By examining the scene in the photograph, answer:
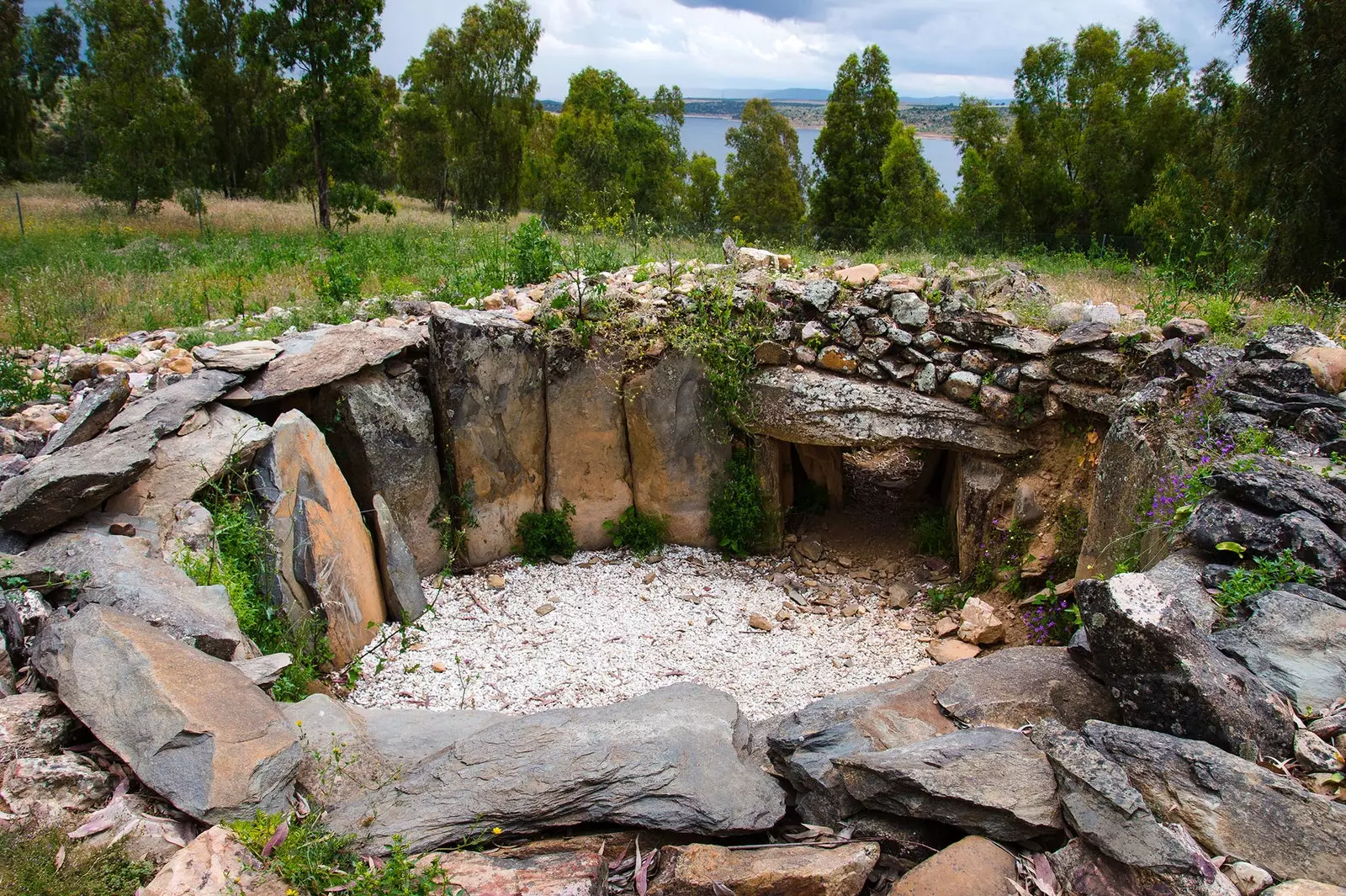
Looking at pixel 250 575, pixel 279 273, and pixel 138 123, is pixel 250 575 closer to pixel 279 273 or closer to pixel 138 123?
pixel 279 273

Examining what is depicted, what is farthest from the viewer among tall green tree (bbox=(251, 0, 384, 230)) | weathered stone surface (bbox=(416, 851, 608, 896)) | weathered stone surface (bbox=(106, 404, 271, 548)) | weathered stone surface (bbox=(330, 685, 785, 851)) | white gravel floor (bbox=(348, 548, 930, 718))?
tall green tree (bbox=(251, 0, 384, 230))

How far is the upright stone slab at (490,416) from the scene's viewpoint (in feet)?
23.7

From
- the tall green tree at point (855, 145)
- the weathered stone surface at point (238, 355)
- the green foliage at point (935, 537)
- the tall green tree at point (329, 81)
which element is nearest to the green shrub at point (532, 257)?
the weathered stone surface at point (238, 355)

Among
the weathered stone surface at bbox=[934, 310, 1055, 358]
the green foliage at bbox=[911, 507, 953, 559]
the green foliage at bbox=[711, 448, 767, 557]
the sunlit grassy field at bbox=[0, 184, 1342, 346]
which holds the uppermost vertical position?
the sunlit grassy field at bbox=[0, 184, 1342, 346]

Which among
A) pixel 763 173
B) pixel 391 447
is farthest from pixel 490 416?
pixel 763 173

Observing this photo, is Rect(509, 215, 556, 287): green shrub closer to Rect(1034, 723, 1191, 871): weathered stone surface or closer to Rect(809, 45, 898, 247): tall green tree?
Rect(1034, 723, 1191, 871): weathered stone surface

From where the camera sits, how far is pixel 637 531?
7961mm

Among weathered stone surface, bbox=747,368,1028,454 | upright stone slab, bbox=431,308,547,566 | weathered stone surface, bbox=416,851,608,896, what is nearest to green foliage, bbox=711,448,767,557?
weathered stone surface, bbox=747,368,1028,454

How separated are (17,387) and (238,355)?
67.9 inches

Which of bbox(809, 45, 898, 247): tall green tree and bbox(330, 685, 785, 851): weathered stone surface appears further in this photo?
bbox(809, 45, 898, 247): tall green tree

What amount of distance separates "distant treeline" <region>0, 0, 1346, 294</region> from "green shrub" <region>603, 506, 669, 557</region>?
286 centimetres

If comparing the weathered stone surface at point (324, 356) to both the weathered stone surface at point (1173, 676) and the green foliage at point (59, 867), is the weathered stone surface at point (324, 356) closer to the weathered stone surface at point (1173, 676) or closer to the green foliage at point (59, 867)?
the green foliage at point (59, 867)

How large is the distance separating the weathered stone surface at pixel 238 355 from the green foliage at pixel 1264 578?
646cm

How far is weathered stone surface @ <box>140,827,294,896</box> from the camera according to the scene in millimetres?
2765
